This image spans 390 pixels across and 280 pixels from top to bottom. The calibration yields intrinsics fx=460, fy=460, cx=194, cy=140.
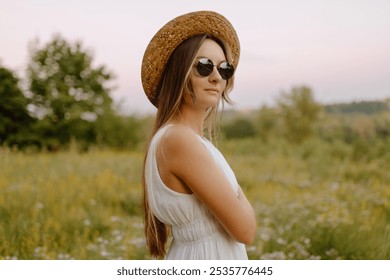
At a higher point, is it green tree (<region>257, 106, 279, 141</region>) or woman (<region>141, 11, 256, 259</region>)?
woman (<region>141, 11, 256, 259</region>)

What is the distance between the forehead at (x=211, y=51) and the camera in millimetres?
1608

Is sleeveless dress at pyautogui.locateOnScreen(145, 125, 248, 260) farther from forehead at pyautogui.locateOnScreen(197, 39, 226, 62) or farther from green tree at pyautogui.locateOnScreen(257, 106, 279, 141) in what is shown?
green tree at pyautogui.locateOnScreen(257, 106, 279, 141)

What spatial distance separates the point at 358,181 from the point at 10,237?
16.3 feet

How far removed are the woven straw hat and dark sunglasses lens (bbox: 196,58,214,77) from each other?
113 mm

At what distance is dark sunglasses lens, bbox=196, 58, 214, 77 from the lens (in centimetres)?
158

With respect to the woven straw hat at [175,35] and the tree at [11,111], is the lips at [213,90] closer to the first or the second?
the woven straw hat at [175,35]

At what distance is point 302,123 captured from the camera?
1612cm

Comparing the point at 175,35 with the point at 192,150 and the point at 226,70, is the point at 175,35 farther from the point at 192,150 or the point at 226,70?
the point at 192,150

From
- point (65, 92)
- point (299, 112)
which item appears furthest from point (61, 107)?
point (299, 112)

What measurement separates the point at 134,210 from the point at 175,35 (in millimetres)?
3770

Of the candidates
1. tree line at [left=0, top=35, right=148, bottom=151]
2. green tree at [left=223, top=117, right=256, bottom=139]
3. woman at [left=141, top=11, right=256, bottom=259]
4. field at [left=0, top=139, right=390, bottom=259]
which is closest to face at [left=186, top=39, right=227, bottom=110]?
woman at [left=141, top=11, right=256, bottom=259]

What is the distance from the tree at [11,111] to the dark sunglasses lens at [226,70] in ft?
34.5

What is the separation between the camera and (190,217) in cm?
156
